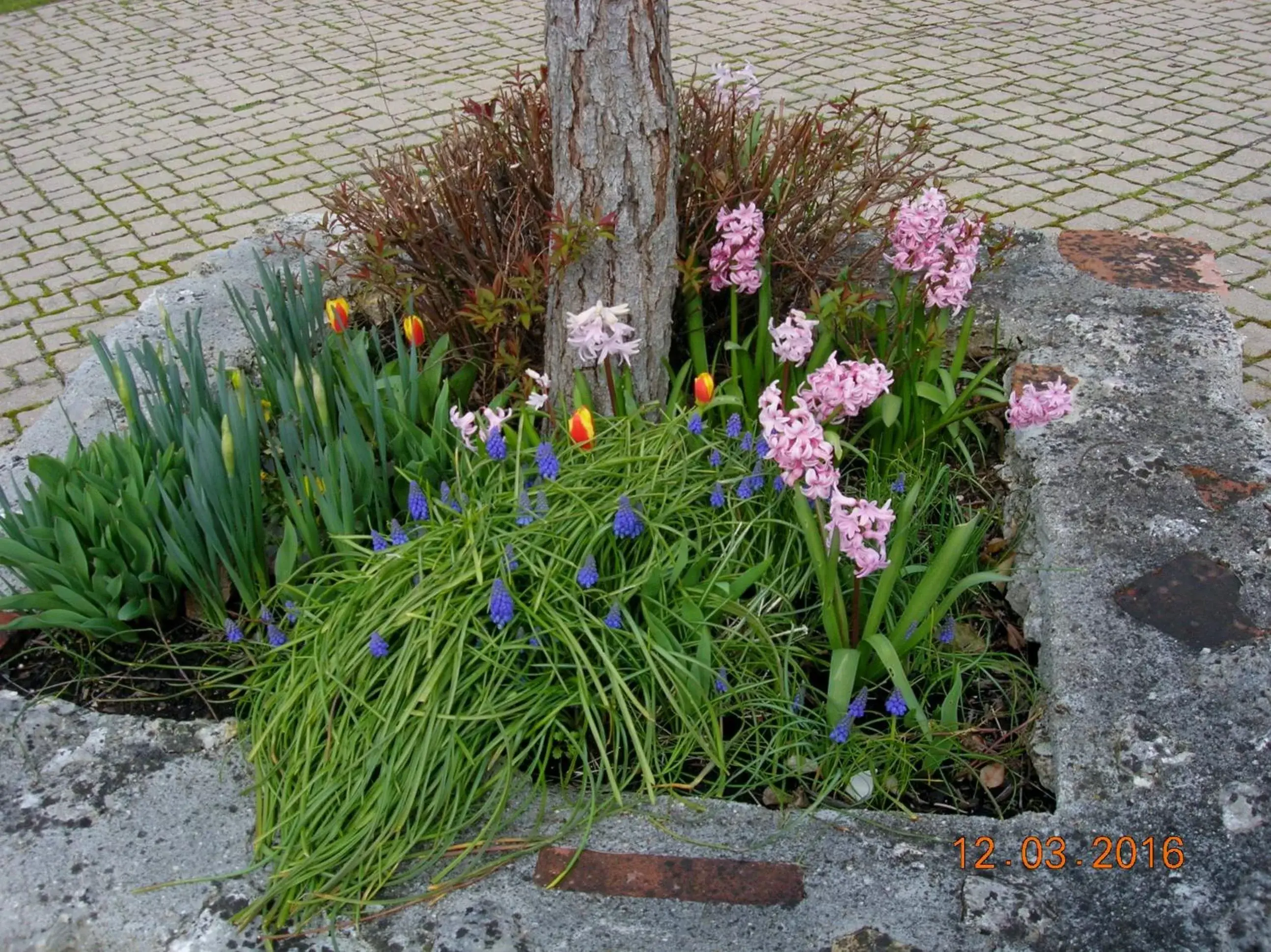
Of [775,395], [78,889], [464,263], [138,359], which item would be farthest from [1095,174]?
[78,889]

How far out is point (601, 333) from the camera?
235cm

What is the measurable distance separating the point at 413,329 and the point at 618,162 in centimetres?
64

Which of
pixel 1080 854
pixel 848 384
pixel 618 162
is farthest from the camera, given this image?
pixel 618 162

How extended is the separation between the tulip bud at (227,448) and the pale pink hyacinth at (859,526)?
1.16 m

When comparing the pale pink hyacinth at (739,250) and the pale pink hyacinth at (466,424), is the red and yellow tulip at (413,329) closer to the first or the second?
the pale pink hyacinth at (466,424)

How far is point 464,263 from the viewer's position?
9.95 ft

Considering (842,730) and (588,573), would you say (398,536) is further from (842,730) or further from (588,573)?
(842,730)

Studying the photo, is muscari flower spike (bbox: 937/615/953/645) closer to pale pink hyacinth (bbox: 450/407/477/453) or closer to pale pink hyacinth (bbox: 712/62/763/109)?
pale pink hyacinth (bbox: 450/407/477/453)

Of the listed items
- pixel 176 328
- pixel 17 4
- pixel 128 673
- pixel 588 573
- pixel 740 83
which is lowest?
pixel 17 4

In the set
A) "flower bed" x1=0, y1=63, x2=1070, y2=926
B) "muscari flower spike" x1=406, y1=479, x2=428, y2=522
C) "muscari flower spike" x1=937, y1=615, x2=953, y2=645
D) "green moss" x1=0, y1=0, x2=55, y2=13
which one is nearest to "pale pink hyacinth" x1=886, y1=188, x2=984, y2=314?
"flower bed" x1=0, y1=63, x2=1070, y2=926

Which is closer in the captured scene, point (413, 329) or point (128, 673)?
point (128, 673)

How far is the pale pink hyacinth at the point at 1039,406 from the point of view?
230cm

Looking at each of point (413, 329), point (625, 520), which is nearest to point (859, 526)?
point (625, 520)

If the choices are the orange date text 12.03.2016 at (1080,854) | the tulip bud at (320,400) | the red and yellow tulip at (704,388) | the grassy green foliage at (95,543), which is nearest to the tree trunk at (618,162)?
the red and yellow tulip at (704,388)
